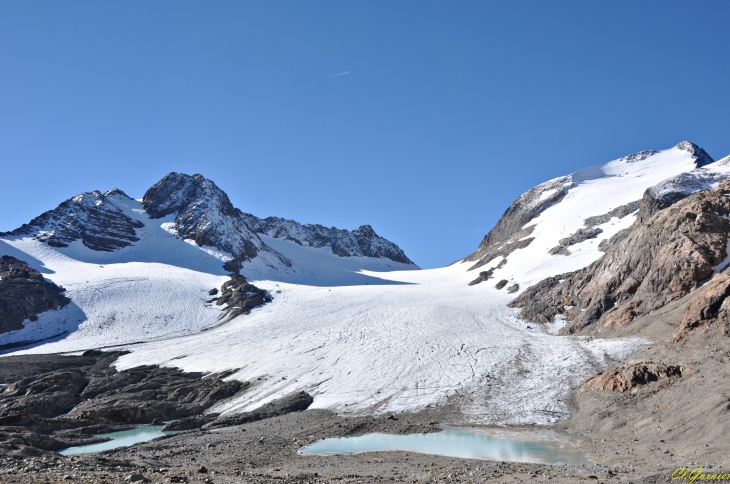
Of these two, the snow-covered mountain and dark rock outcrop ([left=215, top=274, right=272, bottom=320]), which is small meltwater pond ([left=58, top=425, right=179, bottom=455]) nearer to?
dark rock outcrop ([left=215, top=274, right=272, bottom=320])

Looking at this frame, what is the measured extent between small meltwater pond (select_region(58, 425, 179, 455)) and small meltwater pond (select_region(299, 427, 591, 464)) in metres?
11.7

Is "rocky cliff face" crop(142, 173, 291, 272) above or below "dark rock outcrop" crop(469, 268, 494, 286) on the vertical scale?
above

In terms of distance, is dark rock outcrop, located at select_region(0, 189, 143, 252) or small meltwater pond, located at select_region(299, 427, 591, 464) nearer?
small meltwater pond, located at select_region(299, 427, 591, 464)

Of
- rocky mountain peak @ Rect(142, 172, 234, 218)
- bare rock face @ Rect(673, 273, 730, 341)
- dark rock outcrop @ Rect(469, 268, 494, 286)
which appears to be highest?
rocky mountain peak @ Rect(142, 172, 234, 218)

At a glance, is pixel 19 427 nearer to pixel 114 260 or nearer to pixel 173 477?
pixel 173 477

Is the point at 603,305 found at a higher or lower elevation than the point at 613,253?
lower

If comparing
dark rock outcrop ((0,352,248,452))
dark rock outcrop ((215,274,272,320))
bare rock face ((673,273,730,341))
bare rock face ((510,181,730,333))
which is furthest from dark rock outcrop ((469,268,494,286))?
bare rock face ((673,273,730,341))

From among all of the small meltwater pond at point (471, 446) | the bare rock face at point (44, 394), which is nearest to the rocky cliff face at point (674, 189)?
the small meltwater pond at point (471, 446)

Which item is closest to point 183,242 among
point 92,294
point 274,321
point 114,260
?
point 114,260

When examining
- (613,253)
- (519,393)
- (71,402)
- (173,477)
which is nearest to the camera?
(173,477)

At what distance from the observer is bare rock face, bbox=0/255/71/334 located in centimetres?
6812

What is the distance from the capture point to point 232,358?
4878 centimetres

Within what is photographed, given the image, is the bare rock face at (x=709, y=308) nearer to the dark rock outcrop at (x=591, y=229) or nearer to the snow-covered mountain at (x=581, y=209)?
the snow-covered mountain at (x=581, y=209)

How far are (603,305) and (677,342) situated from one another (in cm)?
1363
